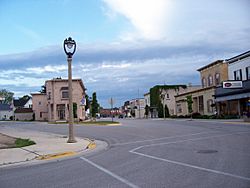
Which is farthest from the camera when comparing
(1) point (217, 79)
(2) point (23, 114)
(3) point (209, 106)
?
(2) point (23, 114)

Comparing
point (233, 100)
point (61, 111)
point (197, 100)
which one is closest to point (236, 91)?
point (233, 100)

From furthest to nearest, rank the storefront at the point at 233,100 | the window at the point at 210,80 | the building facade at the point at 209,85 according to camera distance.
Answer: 1. the window at the point at 210,80
2. the building facade at the point at 209,85
3. the storefront at the point at 233,100

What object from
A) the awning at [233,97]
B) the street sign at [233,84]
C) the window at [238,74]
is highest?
the window at [238,74]

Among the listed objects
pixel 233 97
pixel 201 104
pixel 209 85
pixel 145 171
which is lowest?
pixel 145 171

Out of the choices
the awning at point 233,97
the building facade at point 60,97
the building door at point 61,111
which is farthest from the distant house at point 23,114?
the awning at point 233,97

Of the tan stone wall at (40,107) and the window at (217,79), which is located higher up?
the window at (217,79)

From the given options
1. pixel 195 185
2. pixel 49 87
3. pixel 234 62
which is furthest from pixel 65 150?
pixel 49 87

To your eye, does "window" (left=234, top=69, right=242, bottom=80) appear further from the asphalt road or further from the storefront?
the asphalt road

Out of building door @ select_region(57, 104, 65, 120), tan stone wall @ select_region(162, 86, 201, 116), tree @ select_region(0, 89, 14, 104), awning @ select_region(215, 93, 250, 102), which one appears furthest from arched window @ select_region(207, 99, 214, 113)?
tree @ select_region(0, 89, 14, 104)

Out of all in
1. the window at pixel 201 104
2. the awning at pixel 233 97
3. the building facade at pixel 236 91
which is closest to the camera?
the awning at pixel 233 97

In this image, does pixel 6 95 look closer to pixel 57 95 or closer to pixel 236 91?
pixel 57 95

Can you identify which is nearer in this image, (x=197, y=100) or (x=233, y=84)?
(x=233, y=84)

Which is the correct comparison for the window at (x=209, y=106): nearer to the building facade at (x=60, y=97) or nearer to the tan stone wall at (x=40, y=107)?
the building facade at (x=60, y=97)

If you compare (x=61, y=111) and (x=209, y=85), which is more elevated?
(x=209, y=85)
